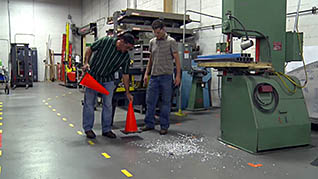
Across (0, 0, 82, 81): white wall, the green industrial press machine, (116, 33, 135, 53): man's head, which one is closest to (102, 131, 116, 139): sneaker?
(116, 33, 135, 53): man's head

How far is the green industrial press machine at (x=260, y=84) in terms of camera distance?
2.99m

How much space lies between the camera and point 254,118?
2936 millimetres

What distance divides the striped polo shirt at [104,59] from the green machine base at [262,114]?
135cm

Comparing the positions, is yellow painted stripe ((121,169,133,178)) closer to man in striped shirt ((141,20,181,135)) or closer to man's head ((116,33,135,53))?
man in striped shirt ((141,20,181,135))

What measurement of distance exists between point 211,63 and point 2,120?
11.9 ft

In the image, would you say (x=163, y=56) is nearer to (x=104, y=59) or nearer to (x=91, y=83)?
(x=104, y=59)

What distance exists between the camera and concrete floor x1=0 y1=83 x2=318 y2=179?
8.02ft

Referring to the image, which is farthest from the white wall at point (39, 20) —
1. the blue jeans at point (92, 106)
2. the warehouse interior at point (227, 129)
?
the blue jeans at point (92, 106)

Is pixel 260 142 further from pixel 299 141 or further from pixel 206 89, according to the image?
pixel 206 89

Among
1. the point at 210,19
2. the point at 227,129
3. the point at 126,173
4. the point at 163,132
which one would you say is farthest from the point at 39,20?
the point at 126,173

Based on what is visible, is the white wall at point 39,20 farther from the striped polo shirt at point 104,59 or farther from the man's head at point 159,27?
the man's head at point 159,27

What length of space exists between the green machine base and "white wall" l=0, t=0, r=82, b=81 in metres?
13.7

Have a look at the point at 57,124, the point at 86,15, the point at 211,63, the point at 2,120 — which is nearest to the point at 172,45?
the point at 211,63

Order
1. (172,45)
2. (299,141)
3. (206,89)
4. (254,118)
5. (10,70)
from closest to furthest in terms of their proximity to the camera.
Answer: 1. (254,118)
2. (299,141)
3. (172,45)
4. (206,89)
5. (10,70)
